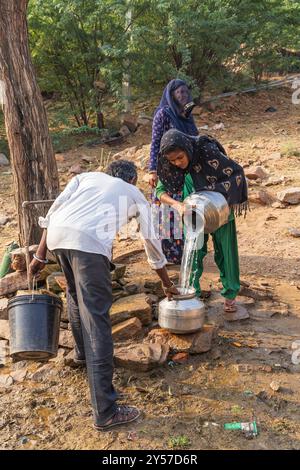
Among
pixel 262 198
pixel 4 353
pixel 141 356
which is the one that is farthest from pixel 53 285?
pixel 262 198

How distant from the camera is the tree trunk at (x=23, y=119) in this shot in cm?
438

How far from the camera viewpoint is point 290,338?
13.0 ft

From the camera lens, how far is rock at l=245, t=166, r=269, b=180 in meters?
7.22

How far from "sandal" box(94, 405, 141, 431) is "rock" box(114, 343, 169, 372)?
456 mm

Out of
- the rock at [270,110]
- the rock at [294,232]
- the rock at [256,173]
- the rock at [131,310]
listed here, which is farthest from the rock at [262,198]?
the rock at [270,110]

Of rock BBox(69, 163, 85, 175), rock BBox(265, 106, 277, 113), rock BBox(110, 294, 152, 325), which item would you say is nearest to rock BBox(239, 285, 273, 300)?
rock BBox(110, 294, 152, 325)

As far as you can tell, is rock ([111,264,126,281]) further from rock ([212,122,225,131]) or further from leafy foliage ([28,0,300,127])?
rock ([212,122,225,131])

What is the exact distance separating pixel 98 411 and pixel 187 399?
0.60 metres

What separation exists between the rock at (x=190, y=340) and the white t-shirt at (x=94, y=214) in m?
0.91

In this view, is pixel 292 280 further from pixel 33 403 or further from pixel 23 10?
pixel 23 10

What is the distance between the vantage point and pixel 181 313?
11.5 ft

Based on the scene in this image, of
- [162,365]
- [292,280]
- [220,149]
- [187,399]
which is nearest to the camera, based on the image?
[187,399]

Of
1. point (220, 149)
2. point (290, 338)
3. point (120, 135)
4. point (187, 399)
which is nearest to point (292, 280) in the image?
point (290, 338)

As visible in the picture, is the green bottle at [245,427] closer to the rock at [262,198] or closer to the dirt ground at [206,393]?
the dirt ground at [206,393]
